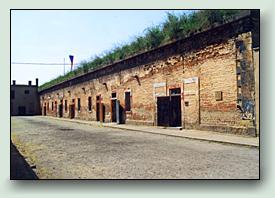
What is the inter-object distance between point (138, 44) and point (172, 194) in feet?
34.9

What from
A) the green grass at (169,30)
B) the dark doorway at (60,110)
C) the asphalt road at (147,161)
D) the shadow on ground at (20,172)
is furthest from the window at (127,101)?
the dark doorway at (60,110)

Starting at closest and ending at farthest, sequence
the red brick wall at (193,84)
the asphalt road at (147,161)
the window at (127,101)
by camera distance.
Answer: the asphalt road at (147,161)
the red brick wall at (193,84)
the window at (127,101)

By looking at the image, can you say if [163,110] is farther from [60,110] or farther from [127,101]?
[60,110]

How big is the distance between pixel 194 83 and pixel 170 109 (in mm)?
2064

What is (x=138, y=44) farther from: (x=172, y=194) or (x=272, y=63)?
(x=172, y=194)

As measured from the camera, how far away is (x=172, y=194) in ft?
16.0

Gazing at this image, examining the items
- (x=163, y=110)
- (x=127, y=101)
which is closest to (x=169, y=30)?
(x=163, y=110)

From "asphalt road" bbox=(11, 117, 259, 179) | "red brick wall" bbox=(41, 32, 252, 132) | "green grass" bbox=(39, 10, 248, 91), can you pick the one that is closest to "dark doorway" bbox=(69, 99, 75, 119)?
"green grass" bbox=(39, 10, 248, 91)

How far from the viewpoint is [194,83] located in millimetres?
11477

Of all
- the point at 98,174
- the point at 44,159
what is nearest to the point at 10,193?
the point at 98,174

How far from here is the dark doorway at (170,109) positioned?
1279 centimetres

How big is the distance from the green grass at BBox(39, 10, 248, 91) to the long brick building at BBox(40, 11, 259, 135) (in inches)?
9.9

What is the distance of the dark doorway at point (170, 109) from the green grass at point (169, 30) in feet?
7.10

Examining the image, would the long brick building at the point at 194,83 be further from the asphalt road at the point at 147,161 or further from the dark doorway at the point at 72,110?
the dark doorway at the point at 72,110
